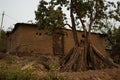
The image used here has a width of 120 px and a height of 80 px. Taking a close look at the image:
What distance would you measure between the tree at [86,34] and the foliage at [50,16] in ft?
2.34

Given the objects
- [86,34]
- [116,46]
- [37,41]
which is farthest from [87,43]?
[116,46]

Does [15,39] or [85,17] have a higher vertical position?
[85,17]

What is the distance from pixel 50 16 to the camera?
15.0 metres

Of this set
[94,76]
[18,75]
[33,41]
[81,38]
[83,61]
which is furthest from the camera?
[81,38]

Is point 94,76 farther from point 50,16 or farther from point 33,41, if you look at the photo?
point 33,41

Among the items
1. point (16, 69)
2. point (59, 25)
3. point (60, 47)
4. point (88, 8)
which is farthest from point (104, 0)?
point (16, 69)

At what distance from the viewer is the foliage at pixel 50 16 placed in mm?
14881

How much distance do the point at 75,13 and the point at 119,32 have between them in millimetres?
11046

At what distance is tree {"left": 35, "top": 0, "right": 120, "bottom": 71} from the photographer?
14016mm

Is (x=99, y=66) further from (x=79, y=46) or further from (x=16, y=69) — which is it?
(x=16, y=69)

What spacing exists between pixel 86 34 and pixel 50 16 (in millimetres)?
Answer: 2799

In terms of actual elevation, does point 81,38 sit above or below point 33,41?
above

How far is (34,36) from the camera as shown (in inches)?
786

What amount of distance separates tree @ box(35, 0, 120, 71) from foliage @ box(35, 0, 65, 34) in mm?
713
